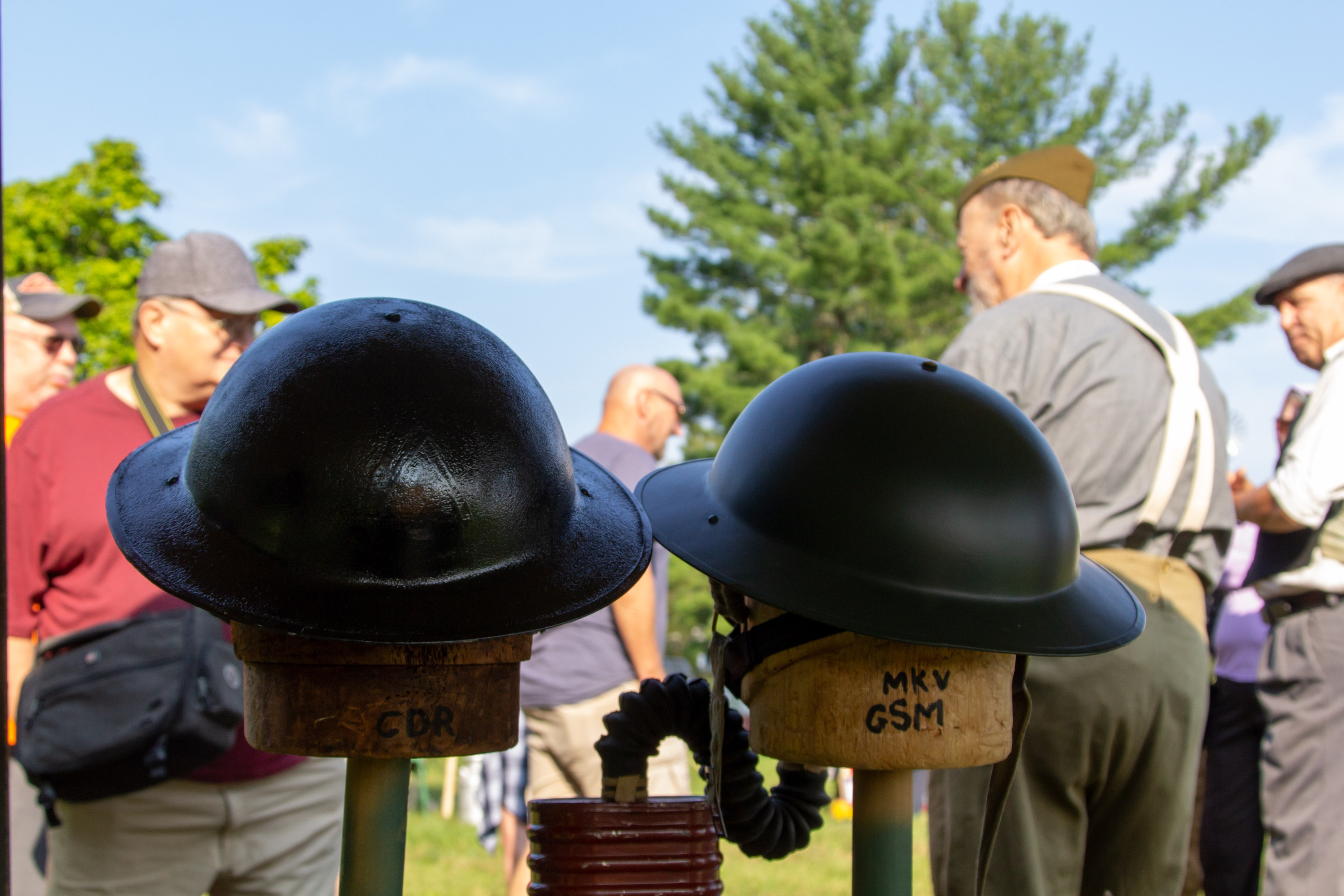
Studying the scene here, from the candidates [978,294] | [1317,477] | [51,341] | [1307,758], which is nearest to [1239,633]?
[1307,758]

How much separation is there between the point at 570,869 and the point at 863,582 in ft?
1.69

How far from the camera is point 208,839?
2564 mm

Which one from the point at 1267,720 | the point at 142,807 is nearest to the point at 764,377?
the point at 1267,720

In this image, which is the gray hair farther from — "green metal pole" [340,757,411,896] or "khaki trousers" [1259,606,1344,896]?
"green metal pole" [340,757,411,896]

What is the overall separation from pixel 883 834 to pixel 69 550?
75.3 inches

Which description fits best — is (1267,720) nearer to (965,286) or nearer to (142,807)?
(965,286)

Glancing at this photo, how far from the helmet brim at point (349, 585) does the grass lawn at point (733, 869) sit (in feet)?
11.3

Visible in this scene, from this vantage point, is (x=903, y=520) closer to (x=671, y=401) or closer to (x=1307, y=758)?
(x=1307, y=758)

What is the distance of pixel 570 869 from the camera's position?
1438 mm

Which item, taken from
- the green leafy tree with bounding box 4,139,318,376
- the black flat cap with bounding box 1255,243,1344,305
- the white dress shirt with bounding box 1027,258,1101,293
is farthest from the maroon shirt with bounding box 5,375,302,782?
the green leafy tree with bounding box 4,139,318,376

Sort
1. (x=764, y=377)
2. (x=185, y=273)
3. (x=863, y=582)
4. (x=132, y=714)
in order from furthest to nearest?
(x=764, y=377), (x=185, y=273), (x=132, y=714), (x=863, y=582)

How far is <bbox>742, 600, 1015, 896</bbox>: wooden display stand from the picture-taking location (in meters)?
1.36

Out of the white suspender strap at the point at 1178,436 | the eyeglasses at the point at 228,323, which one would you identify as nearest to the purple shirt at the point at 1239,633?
the white suspender strap at the point at 1178,436

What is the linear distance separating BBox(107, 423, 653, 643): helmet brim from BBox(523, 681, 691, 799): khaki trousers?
2875 mm
